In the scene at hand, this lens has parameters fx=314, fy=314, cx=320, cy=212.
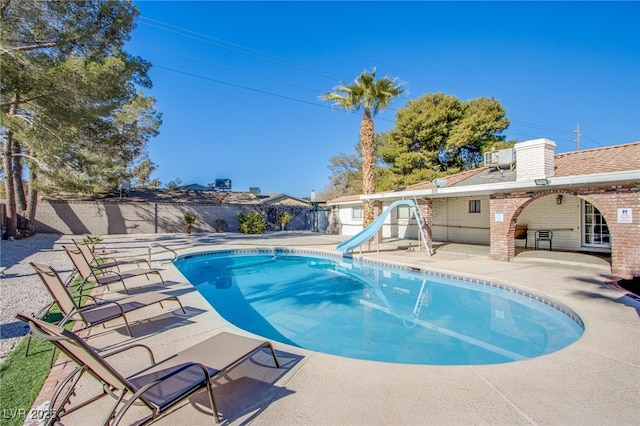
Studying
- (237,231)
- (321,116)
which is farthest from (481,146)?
(237,231)

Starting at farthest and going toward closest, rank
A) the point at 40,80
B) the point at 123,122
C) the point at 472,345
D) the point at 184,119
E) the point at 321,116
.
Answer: the point at 321,116, the point at 184,119, the point at 123,122, the point at 40,80, the point at 472,345

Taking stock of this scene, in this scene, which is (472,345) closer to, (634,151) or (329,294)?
(329,294)

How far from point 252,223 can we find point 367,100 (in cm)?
1241

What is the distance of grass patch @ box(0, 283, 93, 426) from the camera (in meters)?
2.74

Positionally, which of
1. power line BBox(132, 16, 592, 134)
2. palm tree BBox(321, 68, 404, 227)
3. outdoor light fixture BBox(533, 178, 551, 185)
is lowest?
outdoor light fixture BBox(533, 178, 551, 185)

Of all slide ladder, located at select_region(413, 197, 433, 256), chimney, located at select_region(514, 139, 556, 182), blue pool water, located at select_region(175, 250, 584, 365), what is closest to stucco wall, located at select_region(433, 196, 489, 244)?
slide ladder, located at select_region(413, 197, 433, 256)

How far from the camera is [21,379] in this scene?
3.28 m

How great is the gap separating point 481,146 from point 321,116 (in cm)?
1451

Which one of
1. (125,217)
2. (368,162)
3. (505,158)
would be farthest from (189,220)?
(505,158)

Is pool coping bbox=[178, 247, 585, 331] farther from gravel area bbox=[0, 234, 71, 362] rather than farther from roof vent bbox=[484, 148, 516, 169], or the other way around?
roof vent bbox=[484, 148, 516, 169]

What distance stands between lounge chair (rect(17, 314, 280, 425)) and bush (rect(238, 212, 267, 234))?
2078 cm

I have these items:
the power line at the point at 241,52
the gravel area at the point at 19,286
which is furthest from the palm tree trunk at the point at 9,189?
the power line at the point at 241,52

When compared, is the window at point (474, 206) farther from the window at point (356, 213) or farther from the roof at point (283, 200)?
the roof at point (283, 200)

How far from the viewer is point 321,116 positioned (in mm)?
30594
